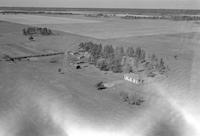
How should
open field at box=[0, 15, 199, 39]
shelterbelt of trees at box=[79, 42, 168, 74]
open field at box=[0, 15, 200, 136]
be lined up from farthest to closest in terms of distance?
1. open field at box=[0, 15, 199, 39]
2. shelterbelt of trees at box=[79, 42, 168, 74]
3. open field at box=[0, 15, 200, 136]

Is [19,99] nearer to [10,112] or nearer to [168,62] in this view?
[10,112]

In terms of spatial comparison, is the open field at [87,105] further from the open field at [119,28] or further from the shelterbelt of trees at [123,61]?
the open field at [119,28]

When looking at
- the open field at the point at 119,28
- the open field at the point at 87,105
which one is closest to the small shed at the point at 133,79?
the open field at the point at 87,105

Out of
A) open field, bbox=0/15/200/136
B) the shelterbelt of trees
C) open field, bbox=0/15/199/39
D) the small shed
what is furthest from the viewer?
open field, bbox=0/15/199/39

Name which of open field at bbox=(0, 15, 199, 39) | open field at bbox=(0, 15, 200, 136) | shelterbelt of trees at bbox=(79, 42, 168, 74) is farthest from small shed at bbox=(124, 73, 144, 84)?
open field at bbox=(0, 15, 199, 39)

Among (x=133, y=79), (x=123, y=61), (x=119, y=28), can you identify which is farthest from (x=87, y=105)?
(x=119, y=28)

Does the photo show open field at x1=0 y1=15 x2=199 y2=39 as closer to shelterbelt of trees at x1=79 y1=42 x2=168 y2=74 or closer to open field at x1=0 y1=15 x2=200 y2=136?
shelterbelt of trees at x1=79 y1=42 x2=168 y2=74

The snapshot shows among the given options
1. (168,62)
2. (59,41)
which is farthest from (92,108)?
(59,41)

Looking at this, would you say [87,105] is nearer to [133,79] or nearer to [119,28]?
[133,79]

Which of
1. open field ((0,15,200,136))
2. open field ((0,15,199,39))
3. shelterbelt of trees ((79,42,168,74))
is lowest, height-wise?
open field ((0,15,200,136))
